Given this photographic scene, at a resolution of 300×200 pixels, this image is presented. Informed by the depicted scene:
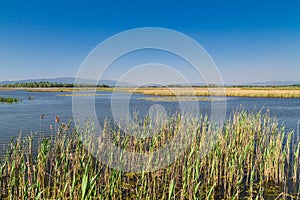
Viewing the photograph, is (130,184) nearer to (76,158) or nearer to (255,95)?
(76,158)

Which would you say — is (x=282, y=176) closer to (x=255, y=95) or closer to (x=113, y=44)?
(x=113, y=44)

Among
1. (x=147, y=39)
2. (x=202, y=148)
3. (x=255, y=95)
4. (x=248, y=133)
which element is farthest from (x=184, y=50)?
(x=255, y=95)

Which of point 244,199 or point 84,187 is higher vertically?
point 84,187

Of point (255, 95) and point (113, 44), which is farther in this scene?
point (255, 95)

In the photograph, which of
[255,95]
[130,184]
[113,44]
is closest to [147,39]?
[113,44]

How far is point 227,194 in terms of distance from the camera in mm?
5484

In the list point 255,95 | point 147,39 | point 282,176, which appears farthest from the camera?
point 255,95

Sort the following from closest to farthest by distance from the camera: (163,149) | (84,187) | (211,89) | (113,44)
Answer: (84,187), (113,44), (163,149), (211,89)

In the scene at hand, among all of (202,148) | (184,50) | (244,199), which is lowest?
(244,199)

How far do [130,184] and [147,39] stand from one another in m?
4.23

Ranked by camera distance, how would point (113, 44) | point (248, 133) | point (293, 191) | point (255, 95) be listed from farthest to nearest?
point (255, 95) < point (248, 133) < point (113, 44) < point (293, 191)

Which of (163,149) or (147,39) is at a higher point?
(147,39)

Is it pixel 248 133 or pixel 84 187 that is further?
pixel 248 133

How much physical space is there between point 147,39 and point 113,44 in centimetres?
113
